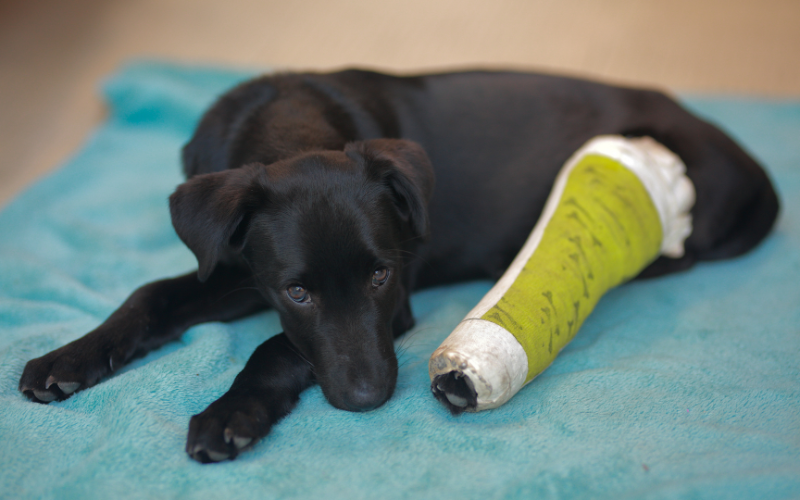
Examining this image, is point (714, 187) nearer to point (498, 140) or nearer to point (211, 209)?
point (498, 140)

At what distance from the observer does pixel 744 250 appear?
2.80 meters

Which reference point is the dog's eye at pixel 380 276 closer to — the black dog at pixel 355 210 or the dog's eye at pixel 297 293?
the black dog at pixel 355 210

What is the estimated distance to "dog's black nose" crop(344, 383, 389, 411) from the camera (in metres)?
1.66

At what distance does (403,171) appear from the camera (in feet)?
6.03

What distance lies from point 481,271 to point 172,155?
7.10ft

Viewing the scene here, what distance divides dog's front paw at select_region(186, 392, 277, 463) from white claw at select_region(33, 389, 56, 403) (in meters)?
0.52

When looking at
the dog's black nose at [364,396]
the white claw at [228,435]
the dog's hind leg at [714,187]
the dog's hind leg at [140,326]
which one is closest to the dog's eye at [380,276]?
the dog's black nose at [364,396]

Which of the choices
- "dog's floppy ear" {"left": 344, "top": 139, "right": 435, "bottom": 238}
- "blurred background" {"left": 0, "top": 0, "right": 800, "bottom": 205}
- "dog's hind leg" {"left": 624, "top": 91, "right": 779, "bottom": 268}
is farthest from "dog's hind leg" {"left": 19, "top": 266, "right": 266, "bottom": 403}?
"blurred background" {"left": 0, "top": 0, "right": 800, "bottom": 205}

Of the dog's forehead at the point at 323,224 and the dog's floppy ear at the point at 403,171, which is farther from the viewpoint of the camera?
the dog's floppy ear at the point at 403,171

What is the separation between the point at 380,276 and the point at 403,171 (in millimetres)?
319

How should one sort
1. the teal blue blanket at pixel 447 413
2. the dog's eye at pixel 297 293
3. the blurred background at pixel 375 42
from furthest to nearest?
the blurred background at pixel 375 42 < the dog's eye at pixel 297 293 < the teal blue blanket at pixel 447 413

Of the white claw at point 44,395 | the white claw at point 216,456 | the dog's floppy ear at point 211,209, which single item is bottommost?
the white claw at point 44,395

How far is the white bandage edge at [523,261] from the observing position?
1.62 metres

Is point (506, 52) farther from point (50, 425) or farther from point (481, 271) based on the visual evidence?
point (50, 425)
